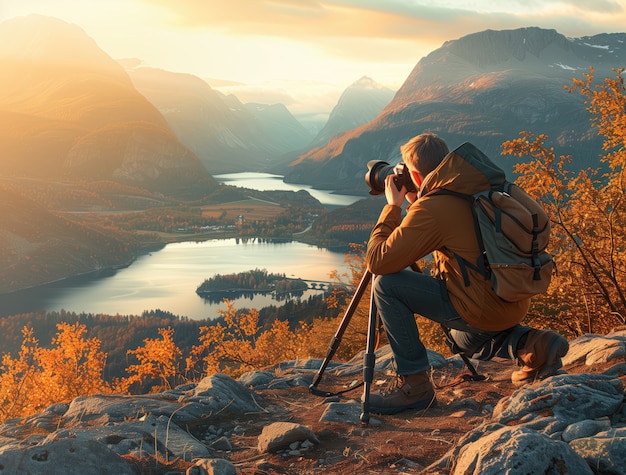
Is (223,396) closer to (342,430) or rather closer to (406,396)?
(342,430)

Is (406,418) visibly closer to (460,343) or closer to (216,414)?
(460,343)

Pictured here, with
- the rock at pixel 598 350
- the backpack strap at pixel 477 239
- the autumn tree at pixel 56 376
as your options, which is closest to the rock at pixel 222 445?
the backpack strap at pixel 477 239

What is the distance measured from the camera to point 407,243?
13.6 feet

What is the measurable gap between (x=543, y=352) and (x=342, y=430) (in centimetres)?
181

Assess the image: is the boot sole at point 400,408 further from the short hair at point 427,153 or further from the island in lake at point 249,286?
the island in lake at point 249,286

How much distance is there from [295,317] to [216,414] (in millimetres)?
88368

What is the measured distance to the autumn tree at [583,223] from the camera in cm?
821

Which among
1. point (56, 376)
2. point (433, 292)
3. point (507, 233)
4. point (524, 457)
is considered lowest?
point (56, 376)

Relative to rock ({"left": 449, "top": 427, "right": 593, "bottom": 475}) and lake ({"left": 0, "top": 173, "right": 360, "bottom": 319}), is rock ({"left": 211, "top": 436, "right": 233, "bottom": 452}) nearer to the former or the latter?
rock ({"left": 449, "top": 427, "right": 593, "bottom": 475})

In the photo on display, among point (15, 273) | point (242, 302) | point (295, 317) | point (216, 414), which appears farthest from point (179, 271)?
point (216, 414)

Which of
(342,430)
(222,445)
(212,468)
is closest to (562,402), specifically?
(342,430)

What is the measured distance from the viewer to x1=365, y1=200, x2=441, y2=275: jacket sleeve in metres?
4.11

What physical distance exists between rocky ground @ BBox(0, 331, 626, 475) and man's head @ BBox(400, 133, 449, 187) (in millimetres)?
1837

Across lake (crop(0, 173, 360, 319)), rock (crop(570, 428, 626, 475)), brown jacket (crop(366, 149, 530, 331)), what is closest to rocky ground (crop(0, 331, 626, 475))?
rock (crop(570, 428, 626, 475))
